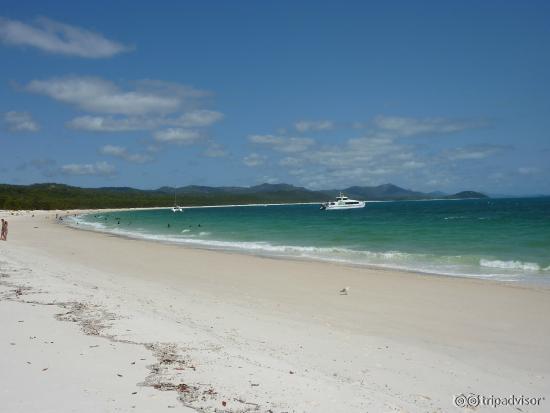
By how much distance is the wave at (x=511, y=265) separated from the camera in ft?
67.8

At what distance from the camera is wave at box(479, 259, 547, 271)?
2066 centimetres

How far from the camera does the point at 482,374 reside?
7.52 m

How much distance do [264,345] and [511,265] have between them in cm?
1690

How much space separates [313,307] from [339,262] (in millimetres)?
11373

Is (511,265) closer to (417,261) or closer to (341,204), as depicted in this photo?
(417,261)

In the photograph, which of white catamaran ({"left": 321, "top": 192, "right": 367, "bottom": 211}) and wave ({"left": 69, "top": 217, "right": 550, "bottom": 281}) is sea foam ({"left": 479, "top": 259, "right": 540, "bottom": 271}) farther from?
white catamaran ({"left": 321, "top": 192, "right": 367, "bottom": 211})

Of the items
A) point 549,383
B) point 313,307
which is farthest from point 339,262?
point 549,383

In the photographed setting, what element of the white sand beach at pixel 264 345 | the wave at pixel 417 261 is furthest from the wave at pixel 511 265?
the white sand beach at pixel 264 345

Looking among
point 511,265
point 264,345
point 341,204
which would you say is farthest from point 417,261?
point 341,204

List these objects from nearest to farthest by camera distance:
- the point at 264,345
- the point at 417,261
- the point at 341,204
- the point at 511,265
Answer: the point at 264,345
the point at 511,265
the point at 417,261
the point at 341,204

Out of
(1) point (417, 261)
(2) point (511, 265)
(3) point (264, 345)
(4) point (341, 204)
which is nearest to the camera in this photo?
(3) point (264, 345)

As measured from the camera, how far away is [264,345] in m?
8.29

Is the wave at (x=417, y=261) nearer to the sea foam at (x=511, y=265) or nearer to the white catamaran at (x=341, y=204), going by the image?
the sea foam at (x=511, y=265)

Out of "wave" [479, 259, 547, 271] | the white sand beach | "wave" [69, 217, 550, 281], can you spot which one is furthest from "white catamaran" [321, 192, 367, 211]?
the white sand beach
